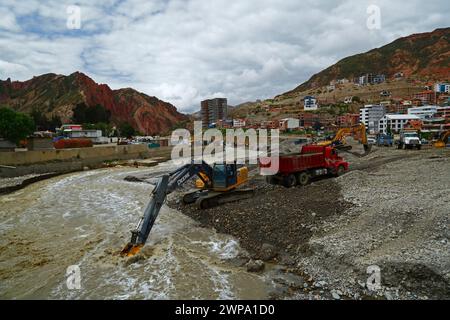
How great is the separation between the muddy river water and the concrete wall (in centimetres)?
1872

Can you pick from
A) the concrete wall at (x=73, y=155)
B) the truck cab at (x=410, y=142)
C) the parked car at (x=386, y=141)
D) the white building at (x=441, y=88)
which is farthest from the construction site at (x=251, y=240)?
the white building at (x=441, y=88)

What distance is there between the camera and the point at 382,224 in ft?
35.5

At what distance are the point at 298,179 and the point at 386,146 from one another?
98.0 feet

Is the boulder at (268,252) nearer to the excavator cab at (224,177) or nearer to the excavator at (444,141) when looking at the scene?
the excavator cab at (224,177)

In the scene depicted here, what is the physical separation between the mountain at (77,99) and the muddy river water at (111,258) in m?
116

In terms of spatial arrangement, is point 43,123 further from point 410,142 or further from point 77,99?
point 410,142

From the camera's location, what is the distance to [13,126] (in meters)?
43.5

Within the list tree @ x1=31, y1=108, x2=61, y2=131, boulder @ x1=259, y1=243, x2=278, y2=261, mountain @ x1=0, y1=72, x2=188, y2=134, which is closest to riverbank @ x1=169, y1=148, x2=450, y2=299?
boulder @ x1=259, y1=243, x2=278, y2=261

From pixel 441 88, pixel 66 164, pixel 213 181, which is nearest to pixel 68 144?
pixel 66 164

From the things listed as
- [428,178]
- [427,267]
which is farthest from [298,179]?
[427,267]

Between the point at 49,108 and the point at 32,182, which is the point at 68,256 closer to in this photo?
the point at 32,182

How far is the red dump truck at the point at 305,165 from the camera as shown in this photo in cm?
1923

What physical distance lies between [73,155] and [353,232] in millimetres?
42423

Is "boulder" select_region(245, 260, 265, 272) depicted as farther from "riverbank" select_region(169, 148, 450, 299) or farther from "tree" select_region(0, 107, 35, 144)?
"tree" select_region(0, 107, 35, 144)
